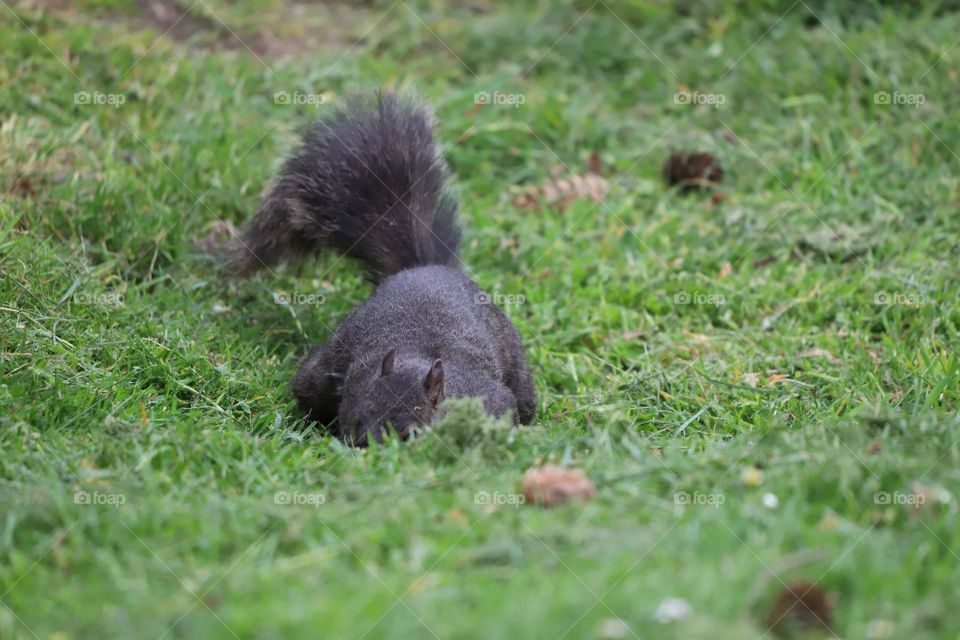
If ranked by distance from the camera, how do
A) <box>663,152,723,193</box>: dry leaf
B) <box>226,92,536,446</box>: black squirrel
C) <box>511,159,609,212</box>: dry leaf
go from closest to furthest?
<box>226,92,536,446</box>: black squirrel, <box>511,159,609,212</box>: dry leaf, <box>663,152,723,193</box>: dry leaf

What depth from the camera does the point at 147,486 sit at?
12.1ft

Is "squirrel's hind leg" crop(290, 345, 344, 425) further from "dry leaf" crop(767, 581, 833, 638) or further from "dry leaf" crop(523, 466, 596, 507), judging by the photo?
"dry leaf" crop(767, 581, 833, 638)

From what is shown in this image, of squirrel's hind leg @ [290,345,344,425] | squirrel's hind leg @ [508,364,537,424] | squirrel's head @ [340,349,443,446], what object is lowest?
squirrel's hind leg @ [508,364,537,424]

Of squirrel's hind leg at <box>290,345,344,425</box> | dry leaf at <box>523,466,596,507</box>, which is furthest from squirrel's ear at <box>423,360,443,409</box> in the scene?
dry leaf at <box>523,466,596,507</box>

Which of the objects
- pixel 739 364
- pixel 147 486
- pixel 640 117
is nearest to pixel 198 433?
pixel 147 486

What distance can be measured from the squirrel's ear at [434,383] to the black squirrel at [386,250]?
0.18 metres

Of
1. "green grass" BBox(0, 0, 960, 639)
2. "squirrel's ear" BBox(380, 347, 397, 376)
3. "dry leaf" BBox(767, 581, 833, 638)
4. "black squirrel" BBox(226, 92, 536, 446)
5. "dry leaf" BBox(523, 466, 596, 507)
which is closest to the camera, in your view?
"dry leaf" BBox(767, 581, 833, 638)

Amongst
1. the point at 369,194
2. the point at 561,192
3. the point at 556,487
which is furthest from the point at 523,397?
the point at 561,192

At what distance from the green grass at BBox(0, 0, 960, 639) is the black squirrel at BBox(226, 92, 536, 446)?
238mm

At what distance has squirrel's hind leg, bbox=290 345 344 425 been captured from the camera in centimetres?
529

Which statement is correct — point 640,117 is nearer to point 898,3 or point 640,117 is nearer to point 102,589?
point 898,3

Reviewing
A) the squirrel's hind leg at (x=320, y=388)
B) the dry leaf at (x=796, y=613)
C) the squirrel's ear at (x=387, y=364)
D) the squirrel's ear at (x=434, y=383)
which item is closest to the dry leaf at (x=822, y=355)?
the squirrel's ear at (x=434, y=383)

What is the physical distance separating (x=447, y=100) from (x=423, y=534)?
16.7 feet

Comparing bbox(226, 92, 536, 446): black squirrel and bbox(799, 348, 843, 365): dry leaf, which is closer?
bbox(226, 92, 536, 446): black squirrel
